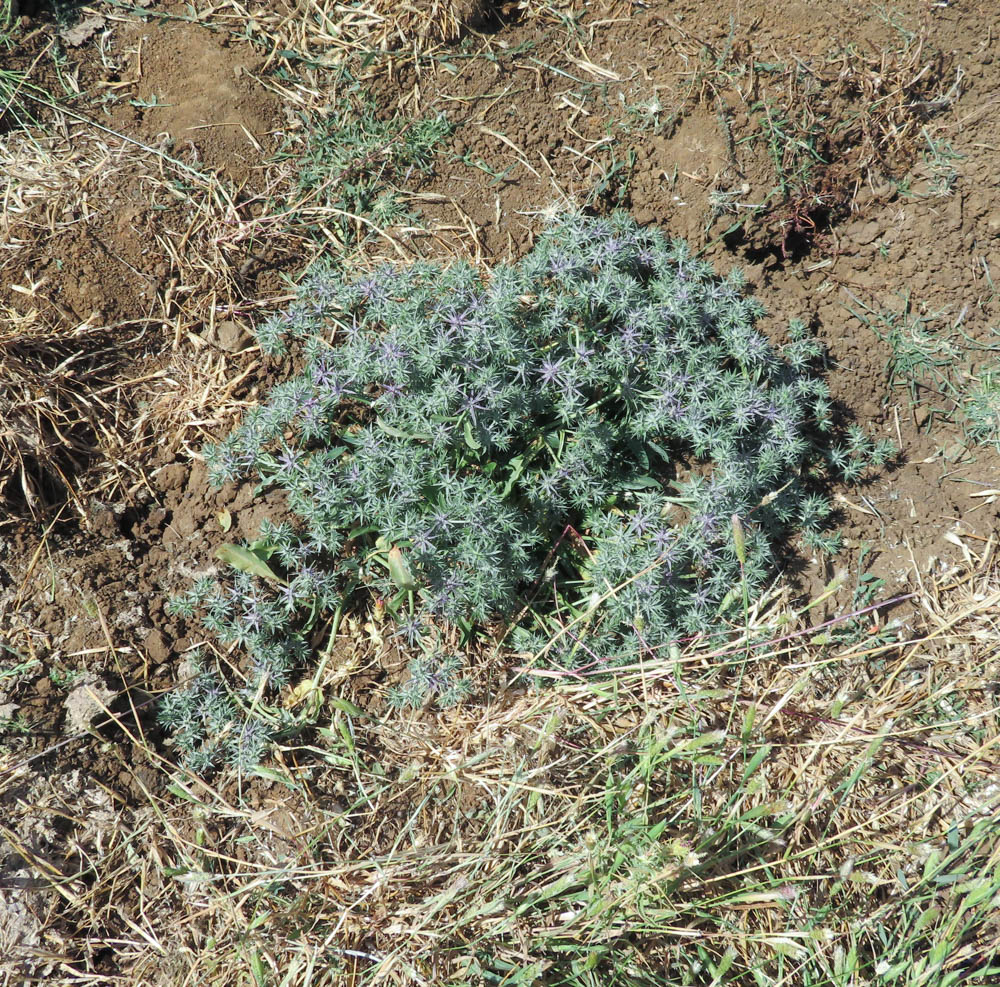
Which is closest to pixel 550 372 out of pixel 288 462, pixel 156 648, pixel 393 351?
pixel 393 351

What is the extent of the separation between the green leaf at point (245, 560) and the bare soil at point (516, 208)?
22 centimetres

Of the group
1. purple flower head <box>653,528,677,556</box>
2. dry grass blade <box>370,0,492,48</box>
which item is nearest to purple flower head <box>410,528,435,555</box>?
purple flower head <box>653,528,677,556</box>

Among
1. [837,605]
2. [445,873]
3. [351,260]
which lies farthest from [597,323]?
Result: [445,873]

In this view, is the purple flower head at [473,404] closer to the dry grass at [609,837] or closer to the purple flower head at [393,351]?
the purple flower head at [393,351]

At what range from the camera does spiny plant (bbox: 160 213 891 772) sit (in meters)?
2.99

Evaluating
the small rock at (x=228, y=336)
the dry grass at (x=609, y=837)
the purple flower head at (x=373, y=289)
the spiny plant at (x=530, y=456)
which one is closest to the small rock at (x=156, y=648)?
the spiny plant at (x=530, y=456)

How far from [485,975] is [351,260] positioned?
287 centimetres

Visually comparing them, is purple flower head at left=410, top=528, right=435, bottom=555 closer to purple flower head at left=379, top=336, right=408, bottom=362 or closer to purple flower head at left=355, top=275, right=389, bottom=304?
purple flower head at left=379, top=336, right=408, bottom=362

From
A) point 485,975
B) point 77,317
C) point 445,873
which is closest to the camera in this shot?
point 485,975

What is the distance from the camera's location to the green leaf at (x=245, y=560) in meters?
3.10

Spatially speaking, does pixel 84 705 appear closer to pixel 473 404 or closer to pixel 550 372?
pixel 473 404

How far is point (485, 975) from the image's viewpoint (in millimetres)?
2652

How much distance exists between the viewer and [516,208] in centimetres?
380

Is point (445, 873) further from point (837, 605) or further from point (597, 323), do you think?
point (597, 323)
